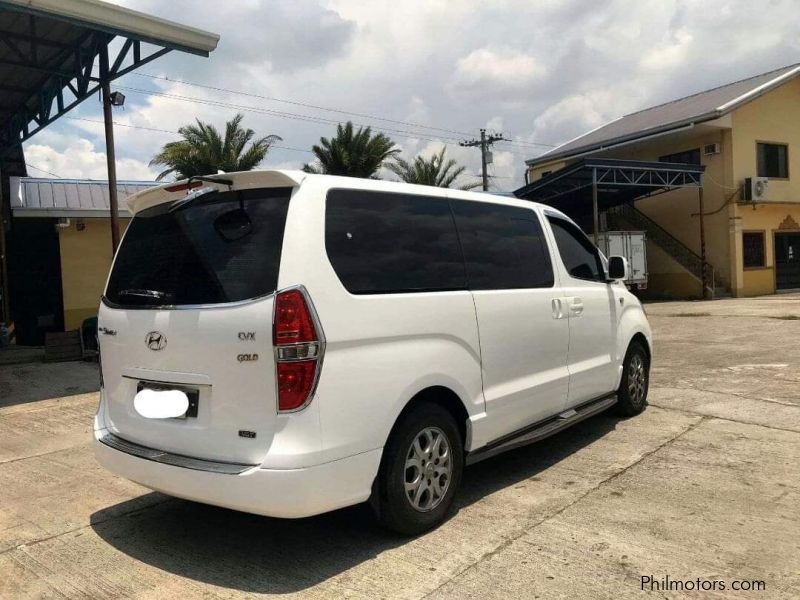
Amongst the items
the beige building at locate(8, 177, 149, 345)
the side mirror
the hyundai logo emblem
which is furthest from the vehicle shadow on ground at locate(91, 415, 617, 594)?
the beige building at locate(8, 177, 149, 345)

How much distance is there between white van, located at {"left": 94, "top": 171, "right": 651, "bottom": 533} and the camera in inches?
119

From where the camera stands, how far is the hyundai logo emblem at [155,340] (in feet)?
11.0

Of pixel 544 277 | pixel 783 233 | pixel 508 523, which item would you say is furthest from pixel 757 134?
pixel 508 523

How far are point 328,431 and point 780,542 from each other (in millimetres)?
2516

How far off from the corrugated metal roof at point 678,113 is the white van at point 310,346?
21.8 m

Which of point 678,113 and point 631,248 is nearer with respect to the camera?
point 631,248

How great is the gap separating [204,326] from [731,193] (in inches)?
956

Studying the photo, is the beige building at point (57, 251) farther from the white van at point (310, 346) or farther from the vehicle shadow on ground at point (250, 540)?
the white van at point (310, 346)

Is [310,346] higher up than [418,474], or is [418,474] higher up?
[310,346]

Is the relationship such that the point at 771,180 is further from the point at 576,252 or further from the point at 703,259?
the point at 576,252

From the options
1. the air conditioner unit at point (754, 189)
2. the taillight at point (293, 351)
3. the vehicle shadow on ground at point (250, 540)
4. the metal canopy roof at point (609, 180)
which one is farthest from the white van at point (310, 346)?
the air conditioner unit at point (754, 189)

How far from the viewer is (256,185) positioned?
10.9 ft

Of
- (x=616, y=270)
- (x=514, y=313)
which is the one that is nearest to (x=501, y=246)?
(x=514, y=313)

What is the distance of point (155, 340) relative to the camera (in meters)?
3.38
